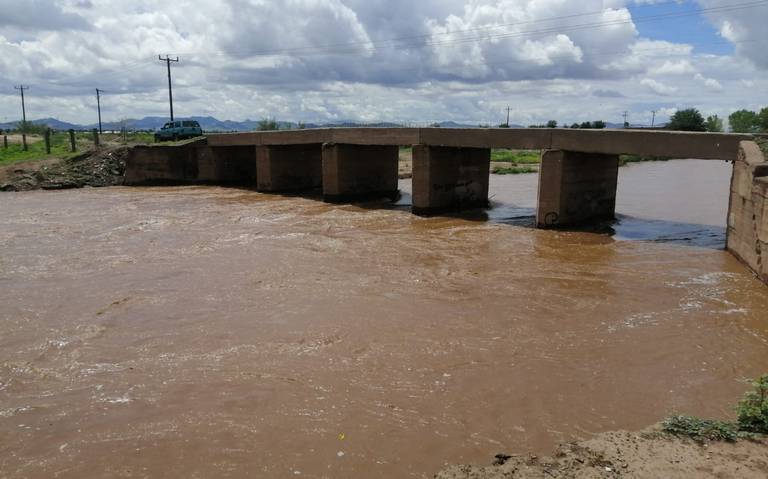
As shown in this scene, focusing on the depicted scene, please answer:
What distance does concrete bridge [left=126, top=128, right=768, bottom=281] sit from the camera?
1423 centimetres

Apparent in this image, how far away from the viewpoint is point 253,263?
1452cm

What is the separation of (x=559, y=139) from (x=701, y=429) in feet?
43.8

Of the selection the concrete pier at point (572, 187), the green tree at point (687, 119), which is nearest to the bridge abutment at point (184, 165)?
the concrete pier at point (572, 187)

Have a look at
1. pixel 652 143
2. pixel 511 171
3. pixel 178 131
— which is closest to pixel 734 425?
pixel 652 143

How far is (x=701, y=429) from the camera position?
5.48 metres

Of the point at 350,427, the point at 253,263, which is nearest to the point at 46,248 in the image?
Answer: the point at 253,263

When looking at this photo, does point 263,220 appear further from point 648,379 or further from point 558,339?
point 648,379

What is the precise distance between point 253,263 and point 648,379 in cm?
969

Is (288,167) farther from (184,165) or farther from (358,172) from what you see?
(184,165)

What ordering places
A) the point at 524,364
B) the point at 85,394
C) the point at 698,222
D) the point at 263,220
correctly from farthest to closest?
the point at 263,220 → the point at 698,222 → the point at 524,364 → the point at 85,394

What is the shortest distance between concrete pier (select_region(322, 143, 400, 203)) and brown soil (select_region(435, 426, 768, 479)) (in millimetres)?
20766

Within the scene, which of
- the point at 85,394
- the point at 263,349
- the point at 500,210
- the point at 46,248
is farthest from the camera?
the point at 500,210

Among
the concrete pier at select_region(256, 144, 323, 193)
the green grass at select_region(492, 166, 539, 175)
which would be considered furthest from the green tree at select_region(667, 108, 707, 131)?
the concrete pier at select_region(256, 144, 323, 193)

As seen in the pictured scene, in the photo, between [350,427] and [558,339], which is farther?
[558,339]
